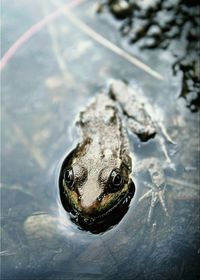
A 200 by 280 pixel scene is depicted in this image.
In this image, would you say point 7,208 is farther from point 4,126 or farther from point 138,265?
point 138,265

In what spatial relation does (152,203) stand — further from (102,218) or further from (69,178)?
(69,178)

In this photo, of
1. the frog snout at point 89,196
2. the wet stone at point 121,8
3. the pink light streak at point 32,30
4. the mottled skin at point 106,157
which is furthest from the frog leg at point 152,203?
the wet stone at point 121,8

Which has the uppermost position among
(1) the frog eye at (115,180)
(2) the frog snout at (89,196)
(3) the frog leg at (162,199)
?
(1) the frog eye at (115,180)

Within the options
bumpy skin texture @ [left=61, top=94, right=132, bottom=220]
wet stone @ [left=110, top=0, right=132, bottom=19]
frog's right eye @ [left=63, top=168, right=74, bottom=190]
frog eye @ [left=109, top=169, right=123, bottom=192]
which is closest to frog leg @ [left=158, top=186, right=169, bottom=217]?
bumpy skin texture @ [left=61, top=94, right=132, bottom=220]

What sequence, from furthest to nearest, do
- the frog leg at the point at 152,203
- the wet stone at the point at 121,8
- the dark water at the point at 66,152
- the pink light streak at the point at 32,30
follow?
the wet stone at the point at 121,8
the pink light streak at the point at 32,30
the frog leg at the point at 152,203
the dark water at the point at 66,152

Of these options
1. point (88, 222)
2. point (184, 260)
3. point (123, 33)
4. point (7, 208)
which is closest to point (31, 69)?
point (123, 33)

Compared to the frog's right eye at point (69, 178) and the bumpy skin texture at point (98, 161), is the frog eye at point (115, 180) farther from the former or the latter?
the frog's right eye at point (69, 178)

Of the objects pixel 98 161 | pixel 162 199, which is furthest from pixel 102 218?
pixel 162 199

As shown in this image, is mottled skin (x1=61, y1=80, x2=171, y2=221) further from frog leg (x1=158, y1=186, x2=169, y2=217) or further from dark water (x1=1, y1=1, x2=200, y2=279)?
dark water (x1=1, y1=1, x2=200, y2=279)
